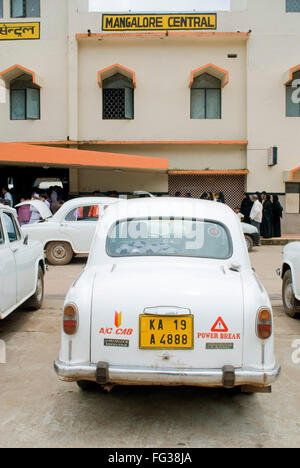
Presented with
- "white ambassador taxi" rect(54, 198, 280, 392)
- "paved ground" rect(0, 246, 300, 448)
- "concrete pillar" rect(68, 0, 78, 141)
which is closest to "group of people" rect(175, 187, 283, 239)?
"concrete pillar" rect(68, 0, 78, 141)

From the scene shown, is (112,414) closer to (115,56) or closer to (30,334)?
(30,334)

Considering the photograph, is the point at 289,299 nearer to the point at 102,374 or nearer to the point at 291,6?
the point at 102,374

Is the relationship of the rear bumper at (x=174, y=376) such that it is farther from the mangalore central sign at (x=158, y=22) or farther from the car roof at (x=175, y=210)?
the mangalore central sign at (x=158, y=22)

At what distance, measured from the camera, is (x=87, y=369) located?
3414 millimetres

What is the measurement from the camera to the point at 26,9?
65.7 feet

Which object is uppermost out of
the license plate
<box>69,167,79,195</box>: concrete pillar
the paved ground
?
<box>69,167,79,195</box>: concrete pillar

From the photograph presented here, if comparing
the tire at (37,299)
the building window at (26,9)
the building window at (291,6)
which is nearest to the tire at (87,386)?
the tire at (37,299)

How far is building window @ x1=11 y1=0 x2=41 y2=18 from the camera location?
20000 mm

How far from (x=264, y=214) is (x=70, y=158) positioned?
23.8 feet

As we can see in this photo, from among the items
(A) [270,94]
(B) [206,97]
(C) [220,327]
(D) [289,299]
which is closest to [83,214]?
(D) [289,299]

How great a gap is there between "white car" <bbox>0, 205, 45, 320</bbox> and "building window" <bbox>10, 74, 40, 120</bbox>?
14.2m

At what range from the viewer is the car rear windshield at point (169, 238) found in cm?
430

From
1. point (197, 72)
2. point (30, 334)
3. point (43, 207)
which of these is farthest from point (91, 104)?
point (30, 334)

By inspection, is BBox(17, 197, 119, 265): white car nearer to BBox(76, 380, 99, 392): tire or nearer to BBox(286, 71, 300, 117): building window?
BBox(76, 380, 99, 392): tire
